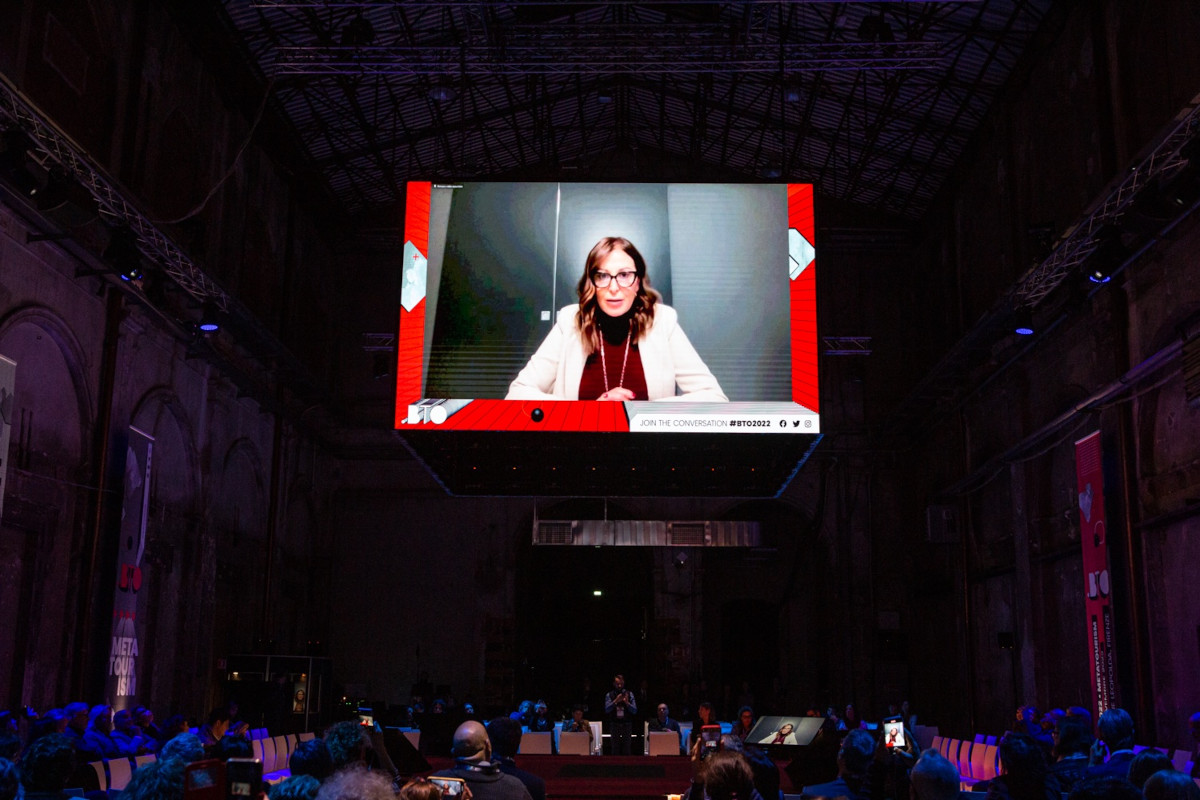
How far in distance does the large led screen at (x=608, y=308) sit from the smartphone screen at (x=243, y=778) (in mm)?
7521

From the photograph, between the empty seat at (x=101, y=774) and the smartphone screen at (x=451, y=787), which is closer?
the smartphone screen at (x=451, y=787)

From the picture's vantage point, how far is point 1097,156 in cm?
1470

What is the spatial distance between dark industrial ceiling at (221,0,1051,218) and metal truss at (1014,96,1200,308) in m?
3.37

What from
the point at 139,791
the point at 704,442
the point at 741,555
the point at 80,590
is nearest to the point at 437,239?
the point at 704,442

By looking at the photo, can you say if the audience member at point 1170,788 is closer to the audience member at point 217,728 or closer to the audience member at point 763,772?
the audience member at point 763,772

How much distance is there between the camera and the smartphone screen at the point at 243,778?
4.29 meters

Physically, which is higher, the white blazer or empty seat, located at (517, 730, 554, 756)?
the white blazer

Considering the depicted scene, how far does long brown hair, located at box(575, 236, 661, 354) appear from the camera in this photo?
12.1m

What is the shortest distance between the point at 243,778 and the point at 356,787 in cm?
126

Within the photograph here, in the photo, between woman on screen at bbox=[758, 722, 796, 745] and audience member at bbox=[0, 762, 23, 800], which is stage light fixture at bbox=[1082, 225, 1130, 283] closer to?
woman on screen at bbox=[758, 722, 796, 745]

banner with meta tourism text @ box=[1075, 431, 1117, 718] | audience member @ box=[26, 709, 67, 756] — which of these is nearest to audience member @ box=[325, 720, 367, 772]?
audience member @ box=[26, 709, 67, 756]

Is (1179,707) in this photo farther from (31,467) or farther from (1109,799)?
(31,467)

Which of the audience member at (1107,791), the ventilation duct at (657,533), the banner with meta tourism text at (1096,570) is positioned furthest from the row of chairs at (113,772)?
the ventilation duct at (657,533)

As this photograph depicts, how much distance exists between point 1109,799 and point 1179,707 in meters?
11.0
